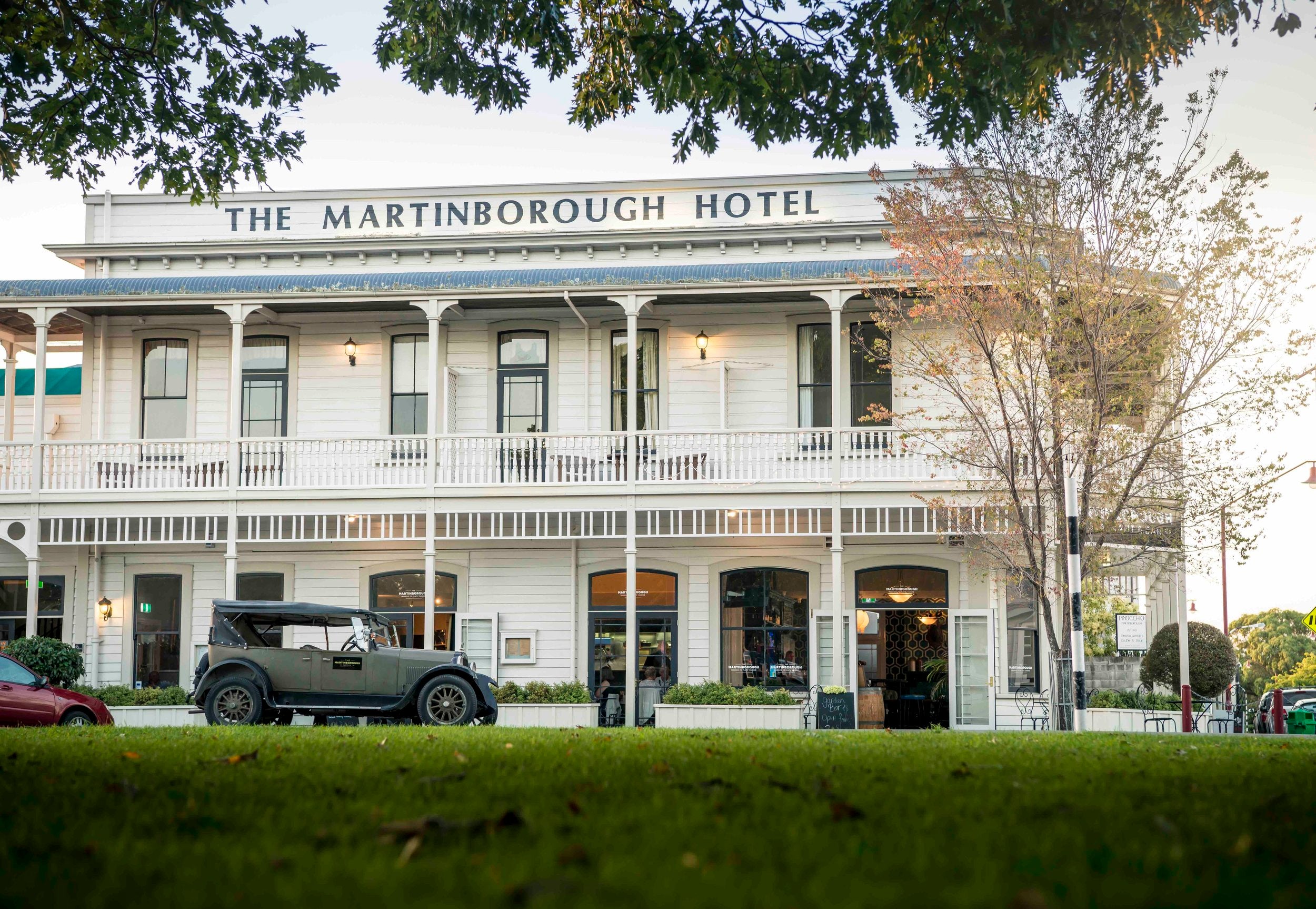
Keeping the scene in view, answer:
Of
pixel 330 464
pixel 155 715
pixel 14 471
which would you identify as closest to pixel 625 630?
pixel 330 464

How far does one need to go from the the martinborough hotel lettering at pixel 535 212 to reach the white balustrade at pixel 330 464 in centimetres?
460

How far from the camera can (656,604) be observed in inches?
894

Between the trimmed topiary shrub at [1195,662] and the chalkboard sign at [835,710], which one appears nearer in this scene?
the chalkboard sign at [835,710]

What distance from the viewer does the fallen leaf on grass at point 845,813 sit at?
4.96 metres

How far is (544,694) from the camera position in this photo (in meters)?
20.2

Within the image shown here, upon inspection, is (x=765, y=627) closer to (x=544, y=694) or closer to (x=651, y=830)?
(x=544, y=694)

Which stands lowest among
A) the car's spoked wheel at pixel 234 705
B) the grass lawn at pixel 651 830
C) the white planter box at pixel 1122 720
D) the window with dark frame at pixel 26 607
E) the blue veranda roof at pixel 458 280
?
the white planter box at pixel 1122 720

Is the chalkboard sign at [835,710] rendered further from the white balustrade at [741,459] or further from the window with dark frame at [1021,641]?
the window with dark frame at [1021,641]

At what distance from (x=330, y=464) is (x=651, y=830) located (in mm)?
18384

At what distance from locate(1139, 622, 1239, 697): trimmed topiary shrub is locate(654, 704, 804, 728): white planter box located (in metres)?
6.72

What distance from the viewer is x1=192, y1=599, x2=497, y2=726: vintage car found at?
16.3 m

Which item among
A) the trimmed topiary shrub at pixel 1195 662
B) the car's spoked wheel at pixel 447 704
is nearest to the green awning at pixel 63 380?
the car's spoked wheel at pixel 447 704

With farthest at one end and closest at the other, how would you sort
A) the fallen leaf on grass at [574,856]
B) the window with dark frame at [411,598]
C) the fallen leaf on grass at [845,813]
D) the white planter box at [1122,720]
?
1. the window with dark frame at [411,598]
2. the white planter box at [1122,720]
3. the fallen leaf on grass at [845,813]
4. the fallen leaf on grass at [574,856]

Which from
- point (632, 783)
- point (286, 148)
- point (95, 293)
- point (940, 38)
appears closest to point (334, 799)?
point (632, 783)
